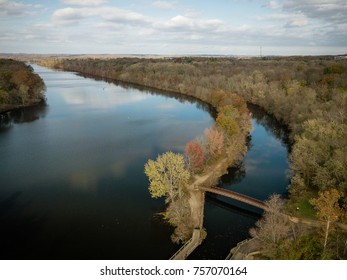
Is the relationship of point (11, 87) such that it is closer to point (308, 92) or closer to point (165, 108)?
point (165, 108)

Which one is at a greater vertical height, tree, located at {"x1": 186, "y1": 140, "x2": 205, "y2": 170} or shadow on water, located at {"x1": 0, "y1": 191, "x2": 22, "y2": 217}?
tree, located at {"x1": 186, "y1": 140, "x2": 205, "y2": 170}

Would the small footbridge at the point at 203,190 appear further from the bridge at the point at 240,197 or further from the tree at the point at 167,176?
the tree at the point at 167,176

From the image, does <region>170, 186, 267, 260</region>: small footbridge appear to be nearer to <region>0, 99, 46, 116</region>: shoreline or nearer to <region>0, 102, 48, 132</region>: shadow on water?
<region>0, 102, 48, 132</region>: shadow on water

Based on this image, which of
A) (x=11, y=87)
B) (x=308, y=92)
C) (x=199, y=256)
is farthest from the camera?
(x=11, y=87)

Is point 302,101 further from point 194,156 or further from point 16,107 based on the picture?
point 16,107

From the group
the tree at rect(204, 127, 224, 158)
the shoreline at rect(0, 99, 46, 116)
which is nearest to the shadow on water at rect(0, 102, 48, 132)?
the shoreline at rect(0, 99, 46, 116)

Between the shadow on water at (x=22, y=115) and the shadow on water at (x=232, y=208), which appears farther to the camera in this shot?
the shadow on water at (x=22, y=115)

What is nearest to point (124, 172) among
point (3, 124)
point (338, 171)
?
point (338, 171)

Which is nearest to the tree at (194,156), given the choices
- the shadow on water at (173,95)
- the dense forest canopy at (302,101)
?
the dense forest canopy at (302,101)

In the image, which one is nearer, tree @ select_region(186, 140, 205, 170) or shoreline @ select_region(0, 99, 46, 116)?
tree @ select_region(186, 140, 205, 170)
